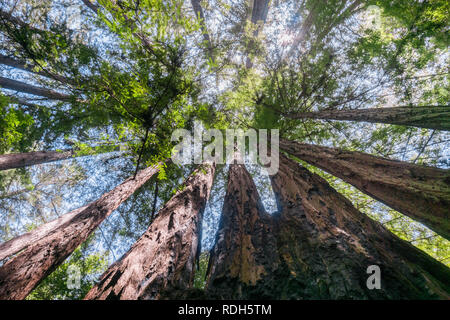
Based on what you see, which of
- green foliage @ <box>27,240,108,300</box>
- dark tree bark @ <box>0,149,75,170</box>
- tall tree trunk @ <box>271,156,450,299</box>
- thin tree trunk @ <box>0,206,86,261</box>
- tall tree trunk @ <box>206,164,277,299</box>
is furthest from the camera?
green foliage @ <box>27,240,108,300</box>

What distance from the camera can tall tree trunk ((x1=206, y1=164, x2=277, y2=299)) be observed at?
145 cm

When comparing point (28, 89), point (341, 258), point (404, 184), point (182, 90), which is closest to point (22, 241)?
point (182, 90)

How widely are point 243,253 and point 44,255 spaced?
2695 mm

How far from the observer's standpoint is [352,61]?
415 centimetres

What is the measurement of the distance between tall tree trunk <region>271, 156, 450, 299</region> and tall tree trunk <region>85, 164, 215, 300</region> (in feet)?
3.32

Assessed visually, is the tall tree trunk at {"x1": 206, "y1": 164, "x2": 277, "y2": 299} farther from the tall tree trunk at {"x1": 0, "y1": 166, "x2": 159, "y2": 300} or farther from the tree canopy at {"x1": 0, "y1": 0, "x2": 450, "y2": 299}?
the tall tree trunk at {"x1": 0, "y1": 166, "x2": 159, "y2": 300}

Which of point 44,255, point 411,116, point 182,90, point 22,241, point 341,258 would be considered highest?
point 182,90

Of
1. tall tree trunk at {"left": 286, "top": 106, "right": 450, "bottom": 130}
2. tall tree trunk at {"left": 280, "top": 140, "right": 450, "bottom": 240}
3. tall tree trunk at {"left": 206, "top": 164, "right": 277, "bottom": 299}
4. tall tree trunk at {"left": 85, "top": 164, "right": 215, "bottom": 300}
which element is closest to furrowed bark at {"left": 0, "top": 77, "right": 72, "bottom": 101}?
tall tree trunk at {"left": 85, "top": 164, "right": 215, "bottom": 300}

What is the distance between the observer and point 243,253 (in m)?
1.99

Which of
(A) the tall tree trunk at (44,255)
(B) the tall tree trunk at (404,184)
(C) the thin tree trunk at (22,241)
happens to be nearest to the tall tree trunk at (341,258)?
(B) the tall tree trunk at (404,184)

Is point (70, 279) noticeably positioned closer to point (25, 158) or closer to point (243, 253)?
point (25, 158)

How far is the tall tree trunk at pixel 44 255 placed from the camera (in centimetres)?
204

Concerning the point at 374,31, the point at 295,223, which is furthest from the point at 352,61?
the point at 295,223
